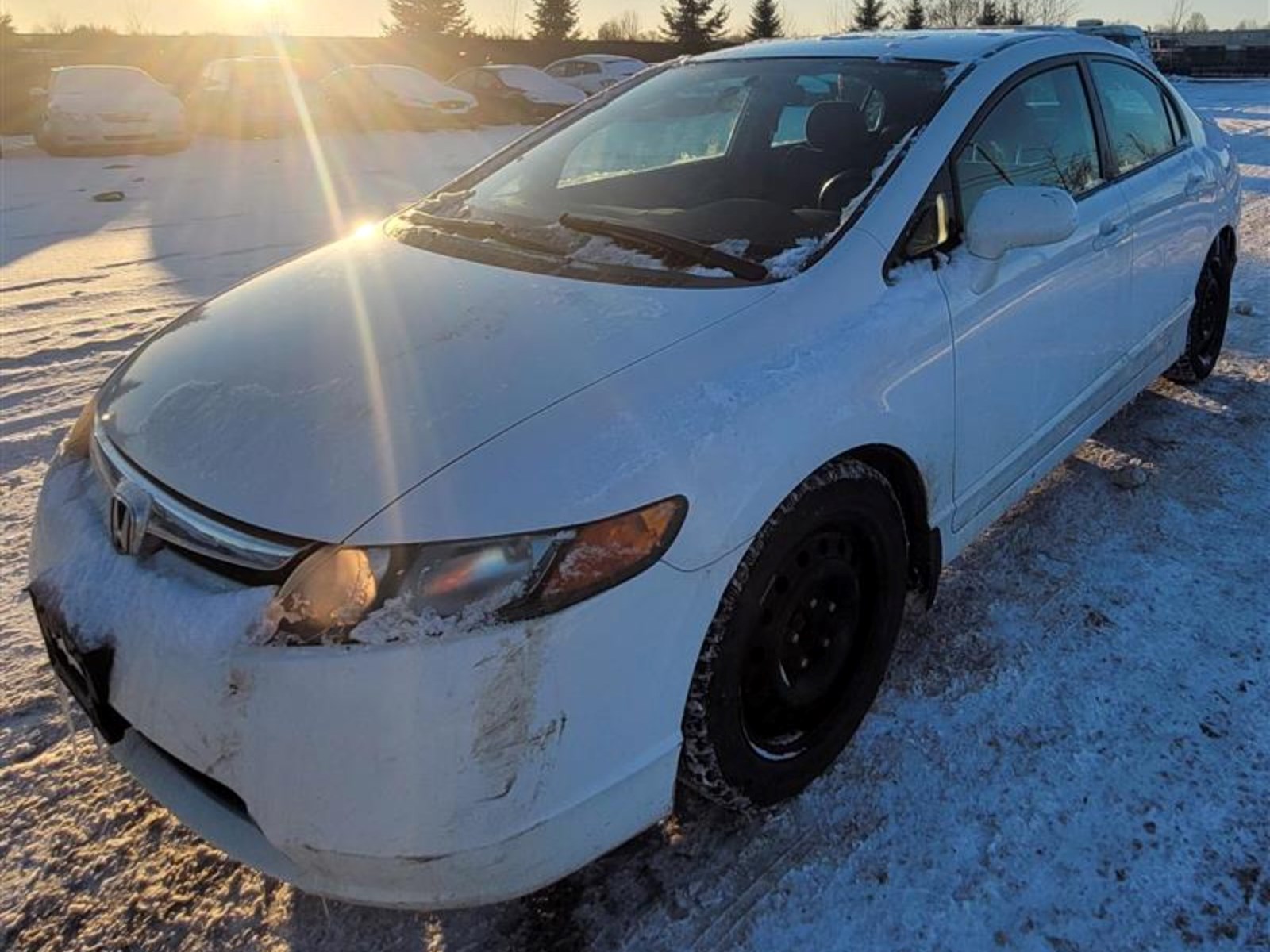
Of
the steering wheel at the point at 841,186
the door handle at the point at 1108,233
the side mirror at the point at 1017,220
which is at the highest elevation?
the steering wheel at the point at 841,186

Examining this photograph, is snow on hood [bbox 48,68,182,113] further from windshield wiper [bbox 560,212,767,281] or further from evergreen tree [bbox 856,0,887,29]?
evergreen tree [bbox 856,0,887,29]

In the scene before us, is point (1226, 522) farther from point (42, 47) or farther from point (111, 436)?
point (42, 47)

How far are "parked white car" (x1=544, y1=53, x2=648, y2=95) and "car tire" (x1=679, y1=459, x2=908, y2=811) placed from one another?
864 inches

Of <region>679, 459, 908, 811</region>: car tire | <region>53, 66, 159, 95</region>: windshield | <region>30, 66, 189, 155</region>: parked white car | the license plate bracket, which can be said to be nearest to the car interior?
<region>679, 459, 908, 811</region>: car tire

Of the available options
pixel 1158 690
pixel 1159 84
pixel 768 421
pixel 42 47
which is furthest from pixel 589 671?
pixel 42 47

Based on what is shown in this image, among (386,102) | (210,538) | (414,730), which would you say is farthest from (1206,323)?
(386,102)

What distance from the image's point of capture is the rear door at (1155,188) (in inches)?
130

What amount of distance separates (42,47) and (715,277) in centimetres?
3444

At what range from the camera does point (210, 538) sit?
1.65 metres

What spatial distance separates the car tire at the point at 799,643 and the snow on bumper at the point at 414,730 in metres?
0.13

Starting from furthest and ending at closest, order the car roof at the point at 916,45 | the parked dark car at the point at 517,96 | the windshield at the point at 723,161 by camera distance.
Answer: the parked dark car at the point at 517,96 → the car roof at the point at 916,45 → the windshield at the point at 723,161

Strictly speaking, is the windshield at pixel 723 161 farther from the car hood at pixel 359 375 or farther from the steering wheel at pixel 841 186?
the car hood at pixel 359 375

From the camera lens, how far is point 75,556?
6.01ft

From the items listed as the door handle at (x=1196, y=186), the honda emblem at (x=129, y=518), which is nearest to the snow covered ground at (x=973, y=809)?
the honda emblem at (x=129, y=518)
